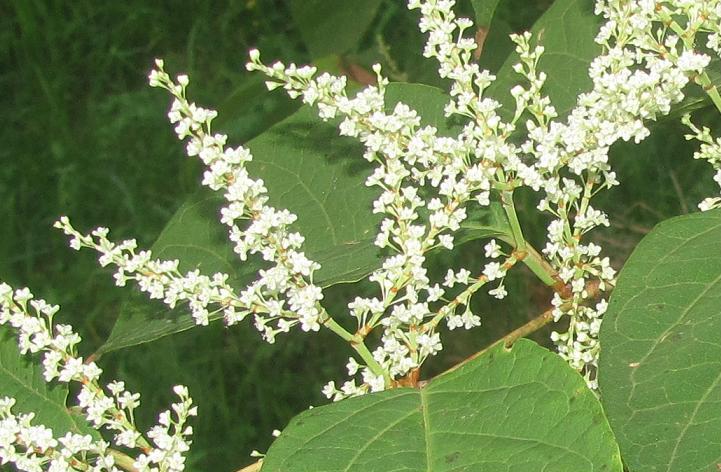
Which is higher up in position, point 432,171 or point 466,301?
point 432,171

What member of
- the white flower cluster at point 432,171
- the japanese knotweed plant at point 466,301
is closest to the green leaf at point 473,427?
the japanese knotweed plant at point 466,301

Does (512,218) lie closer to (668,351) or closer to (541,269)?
(541,269)

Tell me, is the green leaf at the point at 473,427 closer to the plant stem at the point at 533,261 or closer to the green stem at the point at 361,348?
the green stem at the point at 361,348

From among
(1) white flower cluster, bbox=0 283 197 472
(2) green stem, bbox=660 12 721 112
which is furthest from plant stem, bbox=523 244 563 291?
(1) white flower cluster, bbox=0 283 197 472

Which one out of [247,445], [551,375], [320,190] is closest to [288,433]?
[551,375]

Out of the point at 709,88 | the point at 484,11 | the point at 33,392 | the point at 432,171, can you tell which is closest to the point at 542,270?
the point at 432,171

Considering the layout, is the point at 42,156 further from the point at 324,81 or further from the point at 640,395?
the point at 640,395

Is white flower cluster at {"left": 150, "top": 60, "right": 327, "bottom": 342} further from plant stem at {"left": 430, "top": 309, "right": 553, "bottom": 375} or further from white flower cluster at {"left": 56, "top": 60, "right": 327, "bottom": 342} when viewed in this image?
plant stem at {"left": 430, "top": 309, "right": 553, "bottom": 375}
